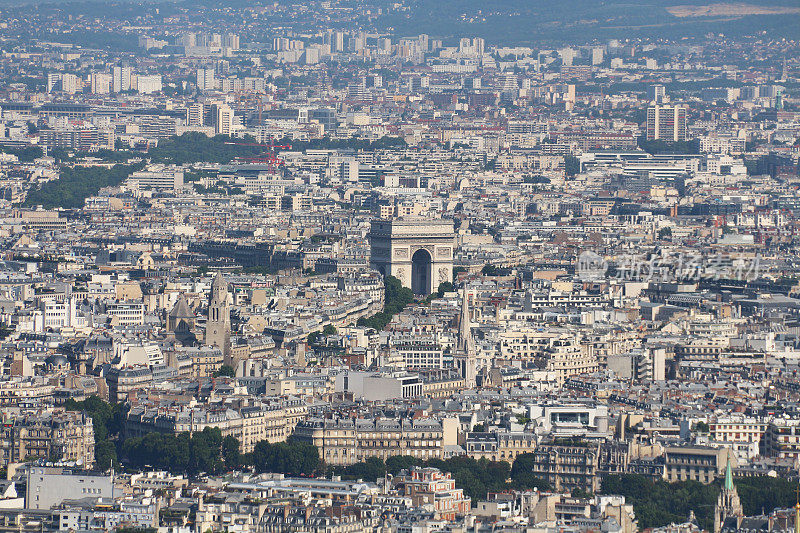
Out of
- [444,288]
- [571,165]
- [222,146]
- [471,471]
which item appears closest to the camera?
[471,471]

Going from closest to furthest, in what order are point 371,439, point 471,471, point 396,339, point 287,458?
point 471,471, point 287,458, point 371,439, point 396,339

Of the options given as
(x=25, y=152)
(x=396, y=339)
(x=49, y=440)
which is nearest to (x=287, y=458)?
(x=49, y=440)

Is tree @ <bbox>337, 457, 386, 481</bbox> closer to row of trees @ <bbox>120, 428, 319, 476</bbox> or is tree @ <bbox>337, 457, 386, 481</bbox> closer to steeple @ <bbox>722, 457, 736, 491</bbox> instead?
row of trees @ <bbox>120, 428, 319, 476</bbox>

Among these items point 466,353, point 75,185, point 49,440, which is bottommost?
point 49,440

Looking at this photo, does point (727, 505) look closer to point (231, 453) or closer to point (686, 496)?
point (686, 496)

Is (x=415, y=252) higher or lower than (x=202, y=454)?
higher

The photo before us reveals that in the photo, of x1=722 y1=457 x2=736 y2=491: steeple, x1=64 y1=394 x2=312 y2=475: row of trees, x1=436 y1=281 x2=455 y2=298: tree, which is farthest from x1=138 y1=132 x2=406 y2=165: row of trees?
x1=722 y1=457 x2=736 y2=491: steeple

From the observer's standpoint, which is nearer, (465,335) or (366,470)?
(366,470)

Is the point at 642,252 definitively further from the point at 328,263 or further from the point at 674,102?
the point at 674,102
